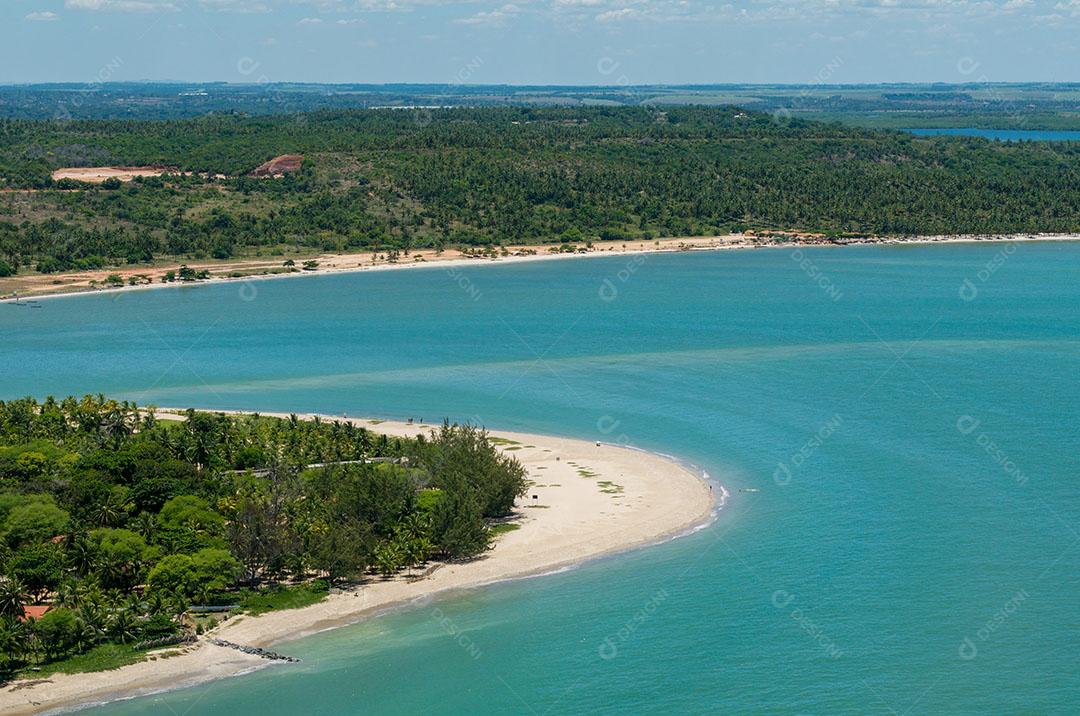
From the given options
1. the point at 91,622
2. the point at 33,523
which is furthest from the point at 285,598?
the point at 33,523

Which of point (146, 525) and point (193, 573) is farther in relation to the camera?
point (146, 525)

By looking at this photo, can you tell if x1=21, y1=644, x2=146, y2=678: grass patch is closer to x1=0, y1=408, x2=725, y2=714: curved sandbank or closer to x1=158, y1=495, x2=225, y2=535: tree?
x1=0, y1=408, x2=725, y2=714: curved sandbank

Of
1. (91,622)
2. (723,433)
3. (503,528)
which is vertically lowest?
(723,433)

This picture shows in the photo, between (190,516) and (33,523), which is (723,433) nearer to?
(190,516)

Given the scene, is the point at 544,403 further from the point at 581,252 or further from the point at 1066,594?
the point at 581,252

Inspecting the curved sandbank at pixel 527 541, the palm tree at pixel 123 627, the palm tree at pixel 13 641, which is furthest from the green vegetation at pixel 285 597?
the palm tree at pixel 13 641

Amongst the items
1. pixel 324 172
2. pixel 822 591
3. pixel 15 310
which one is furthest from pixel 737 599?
pixel 324 172

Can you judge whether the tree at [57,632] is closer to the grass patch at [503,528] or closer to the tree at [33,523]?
the tree at [33,523]
